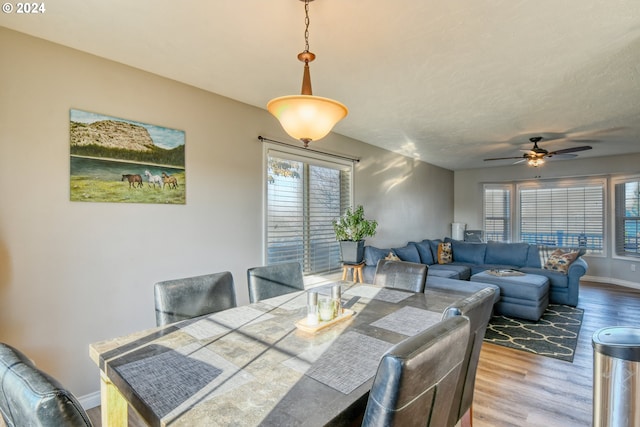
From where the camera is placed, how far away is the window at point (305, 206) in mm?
3714

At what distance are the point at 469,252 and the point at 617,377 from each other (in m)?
5.38

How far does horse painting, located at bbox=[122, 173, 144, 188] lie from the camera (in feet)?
8.18

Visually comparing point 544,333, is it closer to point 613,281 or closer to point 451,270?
point 451,270

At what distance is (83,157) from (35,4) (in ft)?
3.03

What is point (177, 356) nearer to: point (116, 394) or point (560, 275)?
point (116, 394)

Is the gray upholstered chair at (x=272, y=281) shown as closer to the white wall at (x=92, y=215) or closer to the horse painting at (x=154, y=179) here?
the white wall at (x=92, y=215)

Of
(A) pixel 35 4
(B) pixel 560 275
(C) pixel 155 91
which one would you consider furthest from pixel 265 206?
(B) pixel 560 275

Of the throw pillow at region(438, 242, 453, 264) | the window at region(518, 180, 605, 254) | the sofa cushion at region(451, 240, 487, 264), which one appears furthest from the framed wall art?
the window at region(518, 180, 605, 254)

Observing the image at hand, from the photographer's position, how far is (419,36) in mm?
2107

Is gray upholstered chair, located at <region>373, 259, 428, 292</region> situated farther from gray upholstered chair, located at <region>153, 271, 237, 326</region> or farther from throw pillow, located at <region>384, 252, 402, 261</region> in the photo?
throw pillow, located at <region>384, 252, 402, 261</region>

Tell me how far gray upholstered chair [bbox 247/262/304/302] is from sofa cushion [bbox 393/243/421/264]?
9.46 feet

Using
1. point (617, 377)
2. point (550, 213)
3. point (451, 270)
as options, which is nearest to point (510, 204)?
point (550, 213)

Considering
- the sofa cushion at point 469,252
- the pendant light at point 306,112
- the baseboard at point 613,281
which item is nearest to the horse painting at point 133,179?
the pendant light at point 306,112

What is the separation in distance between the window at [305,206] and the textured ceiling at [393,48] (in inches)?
33.5
